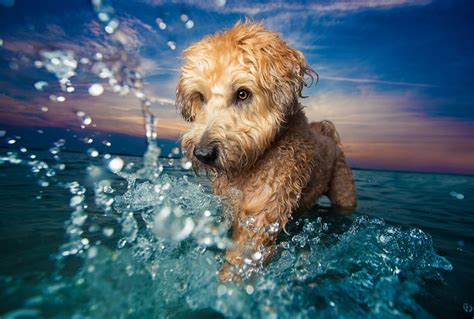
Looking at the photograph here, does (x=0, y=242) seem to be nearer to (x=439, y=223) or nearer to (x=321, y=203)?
(x=321, y=203)

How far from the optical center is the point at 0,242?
10.7 ft

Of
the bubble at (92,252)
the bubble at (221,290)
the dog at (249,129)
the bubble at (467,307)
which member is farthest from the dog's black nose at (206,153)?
the bubble at (467,307)

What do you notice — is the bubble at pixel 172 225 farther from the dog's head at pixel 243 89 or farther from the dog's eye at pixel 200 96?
the dog's eye at pixel 200 96

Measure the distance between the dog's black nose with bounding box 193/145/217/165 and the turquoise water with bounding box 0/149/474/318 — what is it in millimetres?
1002

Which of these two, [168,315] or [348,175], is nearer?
[168,315]

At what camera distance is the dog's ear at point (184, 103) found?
3587 mm

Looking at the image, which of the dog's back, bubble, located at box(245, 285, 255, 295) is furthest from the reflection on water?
the dog's back

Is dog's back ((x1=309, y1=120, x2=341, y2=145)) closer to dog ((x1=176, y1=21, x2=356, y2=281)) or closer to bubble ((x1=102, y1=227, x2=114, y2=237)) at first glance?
dog ((x1=176, y1=21, x2=356, y2=281))

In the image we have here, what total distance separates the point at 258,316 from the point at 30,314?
1.60 meters

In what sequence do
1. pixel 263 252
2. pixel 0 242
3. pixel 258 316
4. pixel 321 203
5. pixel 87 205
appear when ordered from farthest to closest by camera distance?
pixel 321 203 < pixel 87 205 < pixel 0 242 < pixel 263 252 < pixel 258 316

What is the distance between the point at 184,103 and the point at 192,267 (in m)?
1.92

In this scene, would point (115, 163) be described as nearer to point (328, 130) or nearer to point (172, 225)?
point (172, 225)

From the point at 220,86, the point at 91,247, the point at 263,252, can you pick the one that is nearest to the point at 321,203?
the point at 263,252

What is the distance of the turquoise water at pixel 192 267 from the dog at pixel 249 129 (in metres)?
0.36
